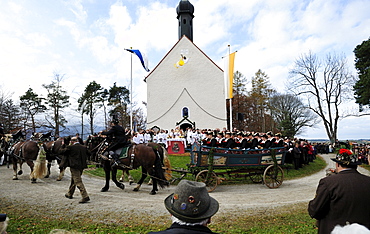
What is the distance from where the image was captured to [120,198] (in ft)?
27.4

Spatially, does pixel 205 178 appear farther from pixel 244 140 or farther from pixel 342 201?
pixel 342 201

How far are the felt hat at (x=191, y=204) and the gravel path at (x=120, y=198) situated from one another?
15.8ft

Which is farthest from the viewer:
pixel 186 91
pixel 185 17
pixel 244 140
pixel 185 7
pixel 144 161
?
pixel 185 17

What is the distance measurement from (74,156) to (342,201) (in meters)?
7.07

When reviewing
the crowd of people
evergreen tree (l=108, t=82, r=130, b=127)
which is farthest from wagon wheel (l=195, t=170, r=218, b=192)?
evergreen tree (l=108, t=82, r=130, b=127)

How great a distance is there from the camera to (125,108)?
42.8m

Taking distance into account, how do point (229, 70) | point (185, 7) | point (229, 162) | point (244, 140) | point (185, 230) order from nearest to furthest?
point (185, 230) < point (229, 162) < point (244, 140) < point (229, 70) < point (185, 7)

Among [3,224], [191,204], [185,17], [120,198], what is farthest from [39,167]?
[185,17]

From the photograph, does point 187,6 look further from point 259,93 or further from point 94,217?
point 94,217

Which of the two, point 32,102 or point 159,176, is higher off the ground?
point 32,102

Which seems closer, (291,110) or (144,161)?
(144,161)

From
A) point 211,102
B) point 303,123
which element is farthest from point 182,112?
point 303,123

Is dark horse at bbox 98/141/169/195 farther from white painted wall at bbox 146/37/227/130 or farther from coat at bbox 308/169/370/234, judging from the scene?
white painted wall at bbox 146/37/227/130

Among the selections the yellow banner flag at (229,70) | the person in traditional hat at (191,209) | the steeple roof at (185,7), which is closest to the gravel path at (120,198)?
the person in traditional hat at (191,209)
